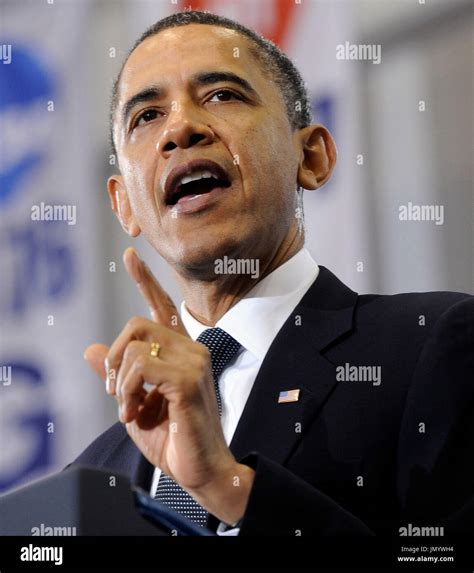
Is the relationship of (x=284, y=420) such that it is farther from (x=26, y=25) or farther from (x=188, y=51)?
(x=26, y=25)

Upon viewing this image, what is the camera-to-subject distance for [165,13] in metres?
2.37

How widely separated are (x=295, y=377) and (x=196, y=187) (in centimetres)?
34

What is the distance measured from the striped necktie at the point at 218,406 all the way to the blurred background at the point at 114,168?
0.76 m

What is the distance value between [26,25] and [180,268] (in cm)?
127

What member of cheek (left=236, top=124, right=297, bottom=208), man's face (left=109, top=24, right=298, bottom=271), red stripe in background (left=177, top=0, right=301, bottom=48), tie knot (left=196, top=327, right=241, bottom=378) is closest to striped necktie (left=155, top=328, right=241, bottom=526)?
tie knot (left=196, top=327, right=241, bottom=378)

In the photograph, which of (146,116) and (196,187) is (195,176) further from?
(146,116)

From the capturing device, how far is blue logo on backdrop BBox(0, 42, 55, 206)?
2.41 metres

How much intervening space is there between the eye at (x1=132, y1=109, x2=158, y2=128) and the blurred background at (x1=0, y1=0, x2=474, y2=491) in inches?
30.8

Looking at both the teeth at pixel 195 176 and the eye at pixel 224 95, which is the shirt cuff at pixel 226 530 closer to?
the teeth at pixel 195 176

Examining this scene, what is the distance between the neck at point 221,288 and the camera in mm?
1497

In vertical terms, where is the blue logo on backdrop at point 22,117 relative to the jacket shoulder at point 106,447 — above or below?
above

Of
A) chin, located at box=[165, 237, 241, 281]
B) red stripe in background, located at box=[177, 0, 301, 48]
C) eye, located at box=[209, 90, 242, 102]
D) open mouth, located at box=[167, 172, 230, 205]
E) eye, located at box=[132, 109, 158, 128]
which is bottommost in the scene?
chin, located at box=[165, 237, 241, 281]

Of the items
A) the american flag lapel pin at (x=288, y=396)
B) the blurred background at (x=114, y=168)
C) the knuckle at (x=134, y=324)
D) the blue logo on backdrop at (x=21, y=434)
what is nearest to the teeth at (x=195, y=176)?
the american flag lapel pin at (x=288, y=396)

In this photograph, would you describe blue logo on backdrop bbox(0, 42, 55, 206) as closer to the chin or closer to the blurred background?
the blurred background
